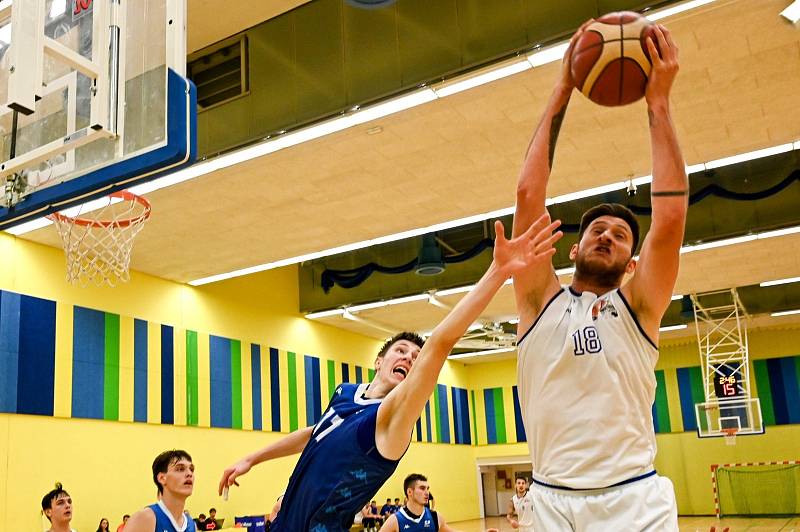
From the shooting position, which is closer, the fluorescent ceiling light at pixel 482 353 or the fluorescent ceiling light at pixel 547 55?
the fluorescent ceiling light at pixel 547 55

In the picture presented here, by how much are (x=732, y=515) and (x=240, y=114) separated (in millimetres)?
21652

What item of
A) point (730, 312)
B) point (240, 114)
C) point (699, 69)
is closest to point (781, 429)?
point (730, 312)

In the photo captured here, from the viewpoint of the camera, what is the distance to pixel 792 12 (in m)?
8.22

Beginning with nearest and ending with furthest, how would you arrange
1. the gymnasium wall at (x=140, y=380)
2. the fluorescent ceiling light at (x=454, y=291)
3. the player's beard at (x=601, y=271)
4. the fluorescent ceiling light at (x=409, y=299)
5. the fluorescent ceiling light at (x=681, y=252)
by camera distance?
the player's beard at (x=601, y=271) < the gymnasium wall at (x=140, y=380) < the fluorescent ceiling light at (x=681, y=252) < the fluorescent ceiling light at (x=454, y=291) < the fluorescent ceiling light at (x=409, y=299)

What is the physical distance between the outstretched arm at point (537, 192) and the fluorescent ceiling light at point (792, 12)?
6492 mm

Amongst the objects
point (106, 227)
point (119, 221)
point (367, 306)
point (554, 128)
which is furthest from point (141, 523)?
point (367, 306)

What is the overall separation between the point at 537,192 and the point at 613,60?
589 millimetres

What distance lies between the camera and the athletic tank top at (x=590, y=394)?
2.58 meters

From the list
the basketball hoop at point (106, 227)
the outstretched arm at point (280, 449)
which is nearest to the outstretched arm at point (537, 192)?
the outstretched arm at point (280, 449)

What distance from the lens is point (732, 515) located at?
83.1ft

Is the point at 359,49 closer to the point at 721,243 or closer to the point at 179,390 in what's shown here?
the point at 721,243

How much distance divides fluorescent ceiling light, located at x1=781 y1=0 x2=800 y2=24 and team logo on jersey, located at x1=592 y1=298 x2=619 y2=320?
22.2 ft

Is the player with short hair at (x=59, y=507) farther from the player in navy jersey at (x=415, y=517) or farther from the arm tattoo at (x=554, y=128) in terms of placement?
the arm tattoo at (x=554, y=128)

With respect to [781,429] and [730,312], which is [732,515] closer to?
[781,429]
